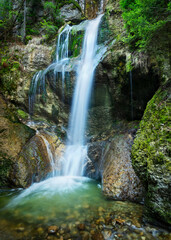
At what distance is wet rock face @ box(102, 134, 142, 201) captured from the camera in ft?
12.7

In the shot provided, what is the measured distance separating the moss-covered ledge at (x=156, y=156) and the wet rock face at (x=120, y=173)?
986 millimetres

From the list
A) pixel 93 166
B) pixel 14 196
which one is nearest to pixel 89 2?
pixel 93 166

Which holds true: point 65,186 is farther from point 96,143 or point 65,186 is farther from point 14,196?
point 96,143

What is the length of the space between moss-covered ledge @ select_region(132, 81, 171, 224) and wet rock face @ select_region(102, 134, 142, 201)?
0.99 m

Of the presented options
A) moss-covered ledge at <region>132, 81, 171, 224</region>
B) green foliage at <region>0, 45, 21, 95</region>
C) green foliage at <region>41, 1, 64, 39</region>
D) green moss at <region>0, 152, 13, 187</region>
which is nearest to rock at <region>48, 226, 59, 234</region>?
moss-covered ledge at <region>132, 81, 171, 224</region>

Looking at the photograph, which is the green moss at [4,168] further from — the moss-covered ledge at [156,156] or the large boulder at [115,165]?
the moss-covered ledge at [156,156]

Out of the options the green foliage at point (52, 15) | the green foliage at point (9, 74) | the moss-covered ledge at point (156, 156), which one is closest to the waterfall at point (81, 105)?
the moss-covered ledge at point (156, 156)

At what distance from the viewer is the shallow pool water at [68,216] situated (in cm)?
249

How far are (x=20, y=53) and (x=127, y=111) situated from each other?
9.04 m

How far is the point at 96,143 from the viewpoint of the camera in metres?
6.58

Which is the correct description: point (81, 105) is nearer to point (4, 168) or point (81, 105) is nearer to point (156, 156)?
point (4, 168)

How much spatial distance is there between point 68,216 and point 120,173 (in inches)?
81.8

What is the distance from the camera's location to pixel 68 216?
305 cm

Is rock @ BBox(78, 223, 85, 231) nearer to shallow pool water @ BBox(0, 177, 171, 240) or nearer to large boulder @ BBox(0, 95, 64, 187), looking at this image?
shallow pool water @ BBox(0, 177, 171, 240)
